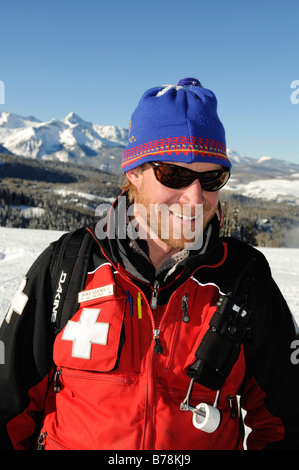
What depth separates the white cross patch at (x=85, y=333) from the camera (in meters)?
2.03

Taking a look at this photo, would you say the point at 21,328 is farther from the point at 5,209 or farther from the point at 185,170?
the point at 5,209

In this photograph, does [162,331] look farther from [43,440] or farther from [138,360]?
[43,440]

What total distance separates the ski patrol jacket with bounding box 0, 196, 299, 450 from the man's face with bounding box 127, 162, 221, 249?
17 centimetres

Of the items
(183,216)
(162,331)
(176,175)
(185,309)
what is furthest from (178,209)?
(162,331)

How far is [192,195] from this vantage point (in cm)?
219

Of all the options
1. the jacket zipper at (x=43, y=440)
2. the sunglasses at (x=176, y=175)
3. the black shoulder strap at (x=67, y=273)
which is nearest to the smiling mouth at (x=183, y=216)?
the sunglasses at (x=176, y=175)

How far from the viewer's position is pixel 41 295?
2.19 m

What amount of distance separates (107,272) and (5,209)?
138 meters

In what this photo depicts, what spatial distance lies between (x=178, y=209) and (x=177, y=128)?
523 mm

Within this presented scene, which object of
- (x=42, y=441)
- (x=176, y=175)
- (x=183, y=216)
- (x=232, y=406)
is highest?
(x=176, y=175)

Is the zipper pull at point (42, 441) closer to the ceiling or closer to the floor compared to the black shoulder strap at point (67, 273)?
closer to the floor

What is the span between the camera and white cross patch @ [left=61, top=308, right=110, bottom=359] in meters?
2.03

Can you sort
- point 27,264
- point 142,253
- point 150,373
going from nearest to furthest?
point 150,373 → point 142,253 → point 27,264

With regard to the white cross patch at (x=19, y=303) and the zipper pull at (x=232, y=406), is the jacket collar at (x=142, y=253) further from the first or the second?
the zipper pull at (x=232, y=406)
